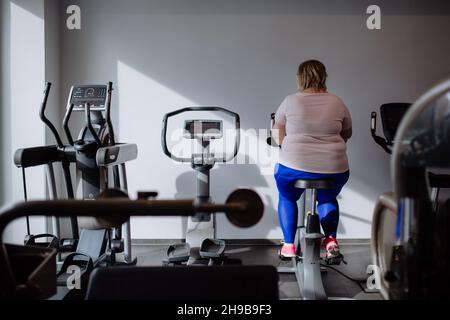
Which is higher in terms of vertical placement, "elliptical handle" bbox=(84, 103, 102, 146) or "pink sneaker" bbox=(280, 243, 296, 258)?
"elliptical handle" bbox=(84, 103, 102, 146)

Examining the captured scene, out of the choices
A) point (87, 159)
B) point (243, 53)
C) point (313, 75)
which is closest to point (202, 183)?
point (87, 159)

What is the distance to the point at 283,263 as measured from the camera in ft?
11.9

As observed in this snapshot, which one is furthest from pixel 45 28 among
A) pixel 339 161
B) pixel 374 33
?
pixel 374 33

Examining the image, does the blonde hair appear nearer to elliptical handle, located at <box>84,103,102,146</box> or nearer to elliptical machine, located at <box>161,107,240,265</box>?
elliptical machine, located at <box>161,107,240,265</box>

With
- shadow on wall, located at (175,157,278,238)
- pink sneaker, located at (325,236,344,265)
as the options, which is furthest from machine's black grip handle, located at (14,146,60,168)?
pink sneaker, located at (325,236,344,265)

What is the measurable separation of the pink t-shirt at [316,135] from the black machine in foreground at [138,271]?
1924 mm

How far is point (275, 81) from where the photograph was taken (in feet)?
13.9

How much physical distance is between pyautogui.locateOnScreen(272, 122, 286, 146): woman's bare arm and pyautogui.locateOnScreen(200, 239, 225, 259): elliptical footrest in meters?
1.01

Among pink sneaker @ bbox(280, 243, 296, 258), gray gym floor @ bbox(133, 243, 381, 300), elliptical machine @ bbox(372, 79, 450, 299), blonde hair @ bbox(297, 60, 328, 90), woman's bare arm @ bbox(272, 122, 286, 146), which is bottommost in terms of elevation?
gray gym floor @ bbox(133, 243, 381, 300)

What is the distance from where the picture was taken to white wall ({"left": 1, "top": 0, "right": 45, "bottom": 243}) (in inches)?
148

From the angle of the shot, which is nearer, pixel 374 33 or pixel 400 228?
pixel 400 228

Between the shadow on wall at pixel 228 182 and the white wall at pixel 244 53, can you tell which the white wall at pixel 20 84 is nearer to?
the white wall at pixel 244 53
